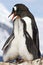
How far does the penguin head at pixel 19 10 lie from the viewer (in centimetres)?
407

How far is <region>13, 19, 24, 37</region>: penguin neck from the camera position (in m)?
3.88

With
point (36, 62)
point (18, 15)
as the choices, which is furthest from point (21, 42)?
point (36, 62)

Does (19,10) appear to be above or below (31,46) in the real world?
above

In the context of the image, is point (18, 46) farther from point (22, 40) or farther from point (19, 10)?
point (19, 10)

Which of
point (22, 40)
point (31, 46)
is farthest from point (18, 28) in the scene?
point (31, 46)

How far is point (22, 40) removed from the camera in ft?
12.7

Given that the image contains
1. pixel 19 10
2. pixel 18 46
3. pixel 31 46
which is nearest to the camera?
pixel 18 46

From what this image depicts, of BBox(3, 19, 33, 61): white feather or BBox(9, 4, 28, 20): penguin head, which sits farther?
BBox(9, 4, 28, 20): penguin head

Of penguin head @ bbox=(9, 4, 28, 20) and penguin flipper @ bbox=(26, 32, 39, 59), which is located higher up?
penguin head @ bbox=(9, 4, 28, 20)

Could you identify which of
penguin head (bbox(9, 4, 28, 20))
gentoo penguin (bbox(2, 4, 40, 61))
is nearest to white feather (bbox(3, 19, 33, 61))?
gentoo penguin (bbox(2, 4, 40, 61))

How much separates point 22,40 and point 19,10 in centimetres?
52

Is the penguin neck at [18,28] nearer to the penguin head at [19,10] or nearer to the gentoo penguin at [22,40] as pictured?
the gentoo penguin at [22,40]

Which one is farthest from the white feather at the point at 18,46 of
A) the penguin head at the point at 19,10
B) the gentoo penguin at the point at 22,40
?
the penguin head at the point at 19,10

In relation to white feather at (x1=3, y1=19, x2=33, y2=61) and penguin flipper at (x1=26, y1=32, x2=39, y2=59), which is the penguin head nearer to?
white feather at (x1=3, y1=19, x2=33, y2=61)
